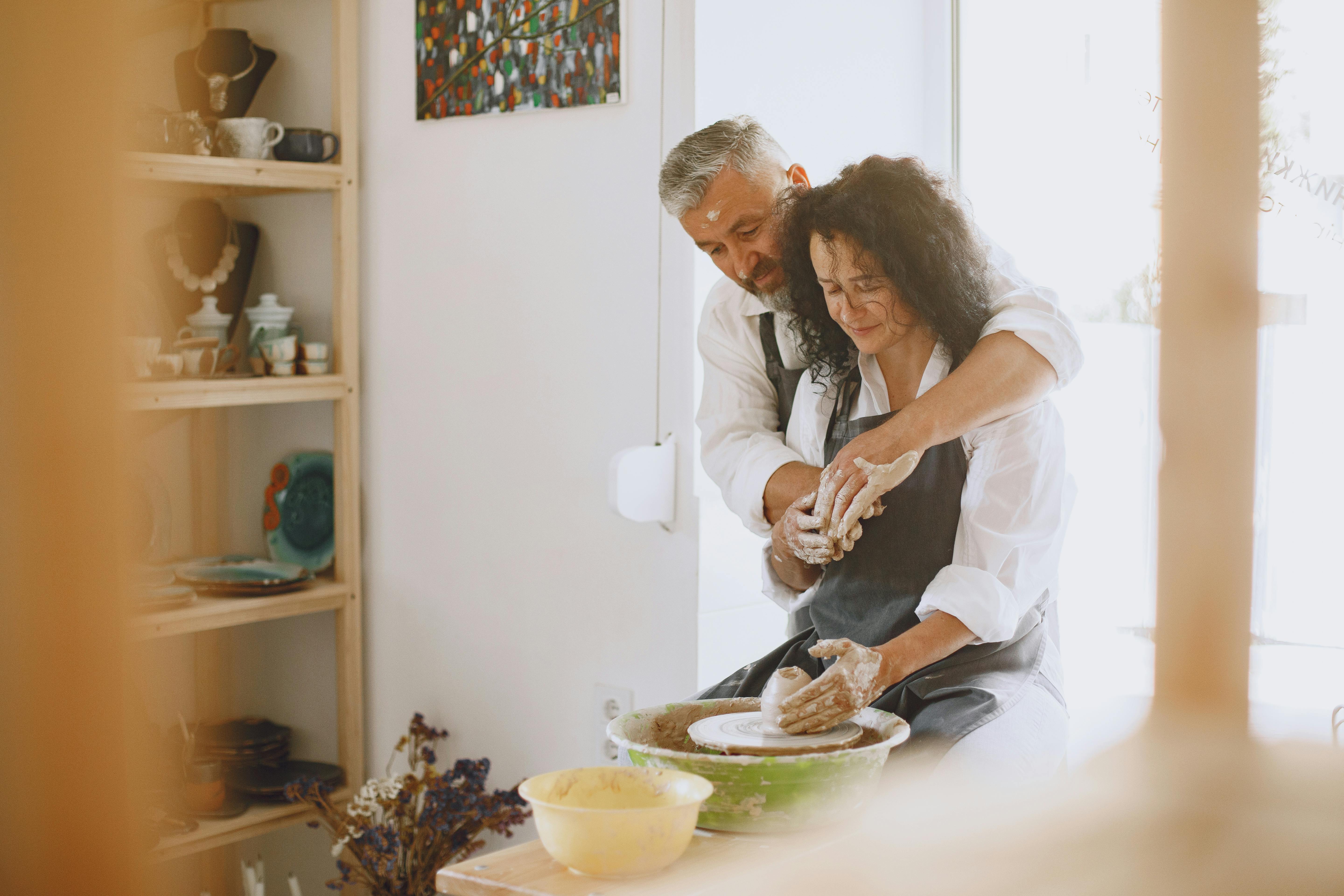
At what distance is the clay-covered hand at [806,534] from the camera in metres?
1.30

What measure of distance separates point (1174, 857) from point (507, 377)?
1891 mm

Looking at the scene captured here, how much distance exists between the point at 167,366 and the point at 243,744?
29.2 inches

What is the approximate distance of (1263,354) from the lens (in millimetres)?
212

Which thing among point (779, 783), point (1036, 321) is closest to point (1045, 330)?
point (1036, 321)

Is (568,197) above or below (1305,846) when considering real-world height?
above

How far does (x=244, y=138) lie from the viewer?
2127 millimetres

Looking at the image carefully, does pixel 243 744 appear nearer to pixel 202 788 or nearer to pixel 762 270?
pixel 202 788

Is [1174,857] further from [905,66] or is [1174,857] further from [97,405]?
[905,66]

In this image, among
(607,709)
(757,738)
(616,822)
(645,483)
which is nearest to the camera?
(616,822)

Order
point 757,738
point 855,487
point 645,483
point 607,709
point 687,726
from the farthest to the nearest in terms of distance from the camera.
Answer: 1. point 607,709
2. point 645,483
3. point 855,487
4. point 687,726
5. point 757,738

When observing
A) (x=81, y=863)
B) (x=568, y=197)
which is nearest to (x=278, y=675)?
(x=568, y=197)

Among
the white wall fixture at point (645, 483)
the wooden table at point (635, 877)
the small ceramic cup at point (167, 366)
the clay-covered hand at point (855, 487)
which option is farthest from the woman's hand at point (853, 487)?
the small ceramic cup at point (167, 366)

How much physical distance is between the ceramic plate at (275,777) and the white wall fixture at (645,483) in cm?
90

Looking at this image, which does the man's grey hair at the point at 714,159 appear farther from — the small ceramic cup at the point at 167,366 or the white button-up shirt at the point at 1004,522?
the small ceramic cup at the point at 167,366
